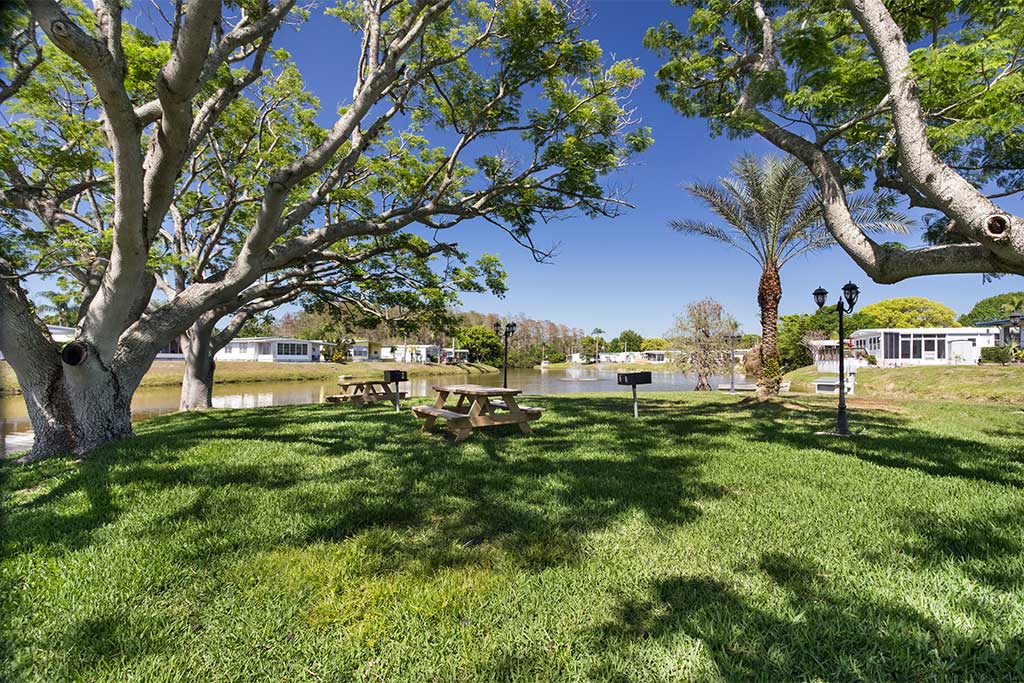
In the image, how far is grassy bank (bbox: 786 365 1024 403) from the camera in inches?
549

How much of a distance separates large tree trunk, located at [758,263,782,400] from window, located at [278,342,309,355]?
47049mm

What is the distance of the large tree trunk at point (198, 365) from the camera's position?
12367 millimetres

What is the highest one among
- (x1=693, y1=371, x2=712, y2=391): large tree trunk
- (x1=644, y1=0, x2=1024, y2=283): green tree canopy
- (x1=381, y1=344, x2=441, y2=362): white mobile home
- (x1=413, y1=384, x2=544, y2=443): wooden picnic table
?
(x1=644, y1=0, x2=1024, y2=283): green tree canopy

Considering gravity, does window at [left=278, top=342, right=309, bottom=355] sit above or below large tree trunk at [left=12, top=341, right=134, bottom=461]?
above

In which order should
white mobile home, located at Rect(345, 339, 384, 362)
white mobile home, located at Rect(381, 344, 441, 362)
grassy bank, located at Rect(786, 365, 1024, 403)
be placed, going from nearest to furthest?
grassy bank, located at Rect(786, 365, 1024, 403) < white mobile home, located at Rect(345, 339, 384, 362) < white mobile home, located at Rect(381, 344, 441, 362)

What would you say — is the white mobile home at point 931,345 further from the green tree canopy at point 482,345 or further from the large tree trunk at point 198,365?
the green tree canopy at point 482,345

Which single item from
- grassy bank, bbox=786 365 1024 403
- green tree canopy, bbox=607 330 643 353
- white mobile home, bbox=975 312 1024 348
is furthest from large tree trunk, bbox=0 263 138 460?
green tree canopy, bbox=607 330 643 353

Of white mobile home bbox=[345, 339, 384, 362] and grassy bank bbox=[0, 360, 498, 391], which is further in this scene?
white mobile home bbox=[345, 339, 384, 362]

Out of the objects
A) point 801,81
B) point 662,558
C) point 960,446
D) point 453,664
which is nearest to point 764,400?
point 960,446

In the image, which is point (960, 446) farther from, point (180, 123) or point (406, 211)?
point (180, 123)

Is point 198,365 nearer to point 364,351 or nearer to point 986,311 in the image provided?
point 364,351

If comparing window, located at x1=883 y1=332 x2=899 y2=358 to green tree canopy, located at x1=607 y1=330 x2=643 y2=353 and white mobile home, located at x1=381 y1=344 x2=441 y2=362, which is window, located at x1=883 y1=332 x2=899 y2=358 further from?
green tree canopy, located at x1=607 y1=330 x2=643 y2=353

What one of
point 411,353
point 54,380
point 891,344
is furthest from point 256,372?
point 891,344

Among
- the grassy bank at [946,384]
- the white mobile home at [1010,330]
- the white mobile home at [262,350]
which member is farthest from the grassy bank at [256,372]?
the white mobile home at [1010,330]
